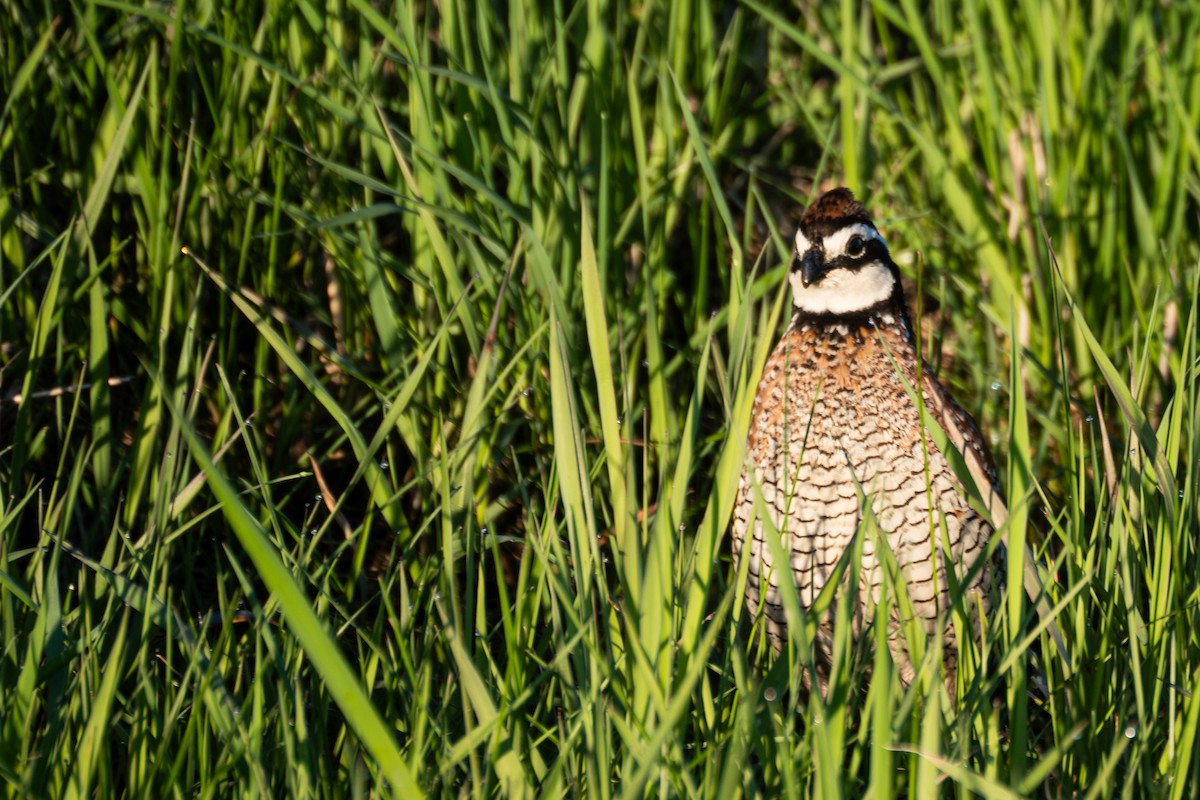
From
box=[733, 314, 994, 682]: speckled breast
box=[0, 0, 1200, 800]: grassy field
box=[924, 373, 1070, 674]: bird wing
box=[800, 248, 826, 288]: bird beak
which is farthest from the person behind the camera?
box=[800, 248, 826, 288]: bird beak

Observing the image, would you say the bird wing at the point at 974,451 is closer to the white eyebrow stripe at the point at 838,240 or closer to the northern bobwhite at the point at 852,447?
the northern bobwhite at the point at 852,447

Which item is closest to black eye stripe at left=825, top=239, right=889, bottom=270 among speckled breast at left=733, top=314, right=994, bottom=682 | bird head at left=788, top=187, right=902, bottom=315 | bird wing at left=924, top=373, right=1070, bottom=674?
bird head at left=788, top=187, right=902, bottom=315

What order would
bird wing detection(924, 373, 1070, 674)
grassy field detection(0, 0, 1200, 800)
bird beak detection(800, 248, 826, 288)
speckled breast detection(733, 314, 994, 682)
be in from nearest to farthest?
grassy field detection(0, 0, 1200, 800), bird wing detection(924, 373, 1070, 674), speckled breast detection(733, 314, 994, 682), bird beak detection(800, 248, 826, 288)

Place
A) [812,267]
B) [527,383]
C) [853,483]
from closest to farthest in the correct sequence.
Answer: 1. [853,483]
2. [812,267]
3. [527,383]

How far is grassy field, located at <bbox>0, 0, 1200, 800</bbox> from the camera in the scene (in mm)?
1988

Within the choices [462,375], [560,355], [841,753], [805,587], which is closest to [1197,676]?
[841,753]

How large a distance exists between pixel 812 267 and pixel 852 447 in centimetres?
39

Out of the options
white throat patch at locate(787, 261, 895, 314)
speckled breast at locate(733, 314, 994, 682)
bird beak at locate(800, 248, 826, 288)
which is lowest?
speckled breast at locate(733, 314, 994, 682)

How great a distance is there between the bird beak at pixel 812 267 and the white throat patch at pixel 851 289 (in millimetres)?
34

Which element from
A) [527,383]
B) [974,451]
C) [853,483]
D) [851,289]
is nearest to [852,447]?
[853,483]

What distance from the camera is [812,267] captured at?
281 centimetres

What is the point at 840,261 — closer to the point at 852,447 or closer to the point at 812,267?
the point at 812,267

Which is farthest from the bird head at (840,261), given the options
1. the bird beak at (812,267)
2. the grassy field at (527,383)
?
the grassy field at (527,383)

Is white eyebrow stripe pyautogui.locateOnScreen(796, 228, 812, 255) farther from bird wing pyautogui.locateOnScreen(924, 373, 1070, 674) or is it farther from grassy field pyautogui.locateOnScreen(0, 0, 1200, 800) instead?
bird wing pyautogui.locateOnScreen(924, 373, 1070, 674)
